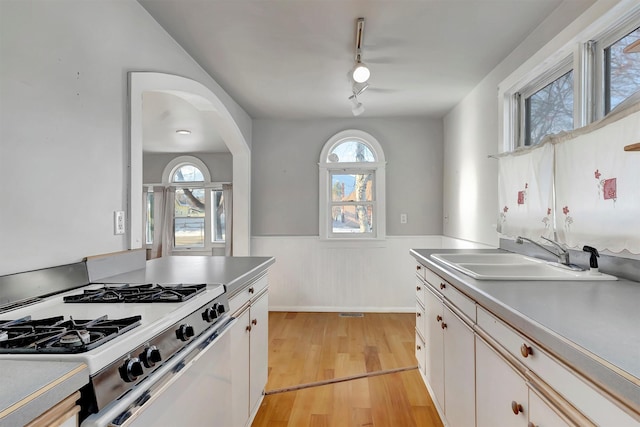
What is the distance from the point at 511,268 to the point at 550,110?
41.6 inches

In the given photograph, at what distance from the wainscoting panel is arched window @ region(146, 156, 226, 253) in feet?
7.98

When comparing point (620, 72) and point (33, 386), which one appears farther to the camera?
point (620, 72)

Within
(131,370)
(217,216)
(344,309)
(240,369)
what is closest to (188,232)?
(217,216)

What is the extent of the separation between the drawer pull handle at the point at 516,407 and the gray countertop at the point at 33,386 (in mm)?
1142

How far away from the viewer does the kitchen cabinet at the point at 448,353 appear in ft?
4.85

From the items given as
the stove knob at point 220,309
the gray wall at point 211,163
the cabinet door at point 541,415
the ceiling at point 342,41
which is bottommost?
the cabinet door at point 541,415

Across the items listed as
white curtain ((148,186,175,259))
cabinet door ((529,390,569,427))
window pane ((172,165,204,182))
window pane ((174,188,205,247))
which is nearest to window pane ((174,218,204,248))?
window pane ((174,188,205,247))

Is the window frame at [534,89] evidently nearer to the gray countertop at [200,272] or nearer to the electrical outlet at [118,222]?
the gray countertop at [200,272]

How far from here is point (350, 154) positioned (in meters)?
4.30

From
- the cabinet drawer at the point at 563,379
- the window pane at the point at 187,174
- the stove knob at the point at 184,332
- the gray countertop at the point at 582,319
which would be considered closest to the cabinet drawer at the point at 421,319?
the gray countertop at the point at 582,319

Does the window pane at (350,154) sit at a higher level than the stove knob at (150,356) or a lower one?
higher

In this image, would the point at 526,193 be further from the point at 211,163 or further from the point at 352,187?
the point at 211,163

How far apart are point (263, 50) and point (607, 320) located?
2.38 metres

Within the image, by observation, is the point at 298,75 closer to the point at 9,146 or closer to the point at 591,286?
the point at 9,146
